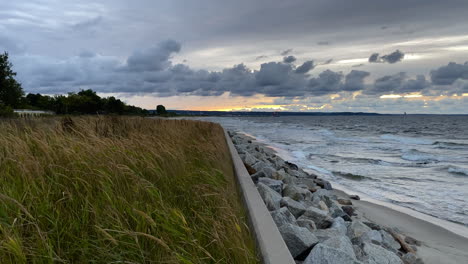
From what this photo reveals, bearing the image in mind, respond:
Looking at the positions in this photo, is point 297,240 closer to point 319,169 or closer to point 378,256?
point 378,256

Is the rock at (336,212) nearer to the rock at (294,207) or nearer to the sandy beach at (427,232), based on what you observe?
the sandy beach at (427,232)

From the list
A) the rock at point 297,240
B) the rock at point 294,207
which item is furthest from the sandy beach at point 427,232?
the rock at point 297,240

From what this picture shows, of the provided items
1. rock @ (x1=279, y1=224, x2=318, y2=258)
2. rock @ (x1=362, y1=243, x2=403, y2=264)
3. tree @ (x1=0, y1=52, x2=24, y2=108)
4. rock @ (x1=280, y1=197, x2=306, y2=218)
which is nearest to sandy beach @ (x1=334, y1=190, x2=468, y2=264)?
rock @ (x1=362, y1=243, x2=403, y2=264)

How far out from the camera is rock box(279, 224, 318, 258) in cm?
358

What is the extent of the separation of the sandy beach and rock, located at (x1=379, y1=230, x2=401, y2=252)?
0.39m

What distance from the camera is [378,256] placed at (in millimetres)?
4109

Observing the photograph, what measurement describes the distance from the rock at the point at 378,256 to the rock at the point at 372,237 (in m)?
0.56

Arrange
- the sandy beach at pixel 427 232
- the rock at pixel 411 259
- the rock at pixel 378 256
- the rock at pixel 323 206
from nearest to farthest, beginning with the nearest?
1. the rock at pixel 378 256
2. the rock at pixel 411 259
3. the sandy beach at pixel 427 232
4. the rock at pixel 323 206

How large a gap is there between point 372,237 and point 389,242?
499 mm

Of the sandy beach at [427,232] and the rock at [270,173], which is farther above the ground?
the rock at [270,173]

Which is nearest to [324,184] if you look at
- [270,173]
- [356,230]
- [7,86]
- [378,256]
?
[270,173]

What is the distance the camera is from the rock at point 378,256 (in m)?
4.02

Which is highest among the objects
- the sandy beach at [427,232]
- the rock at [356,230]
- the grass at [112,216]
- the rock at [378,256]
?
the grass at [112,216]

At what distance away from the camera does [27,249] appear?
6.98 feet
